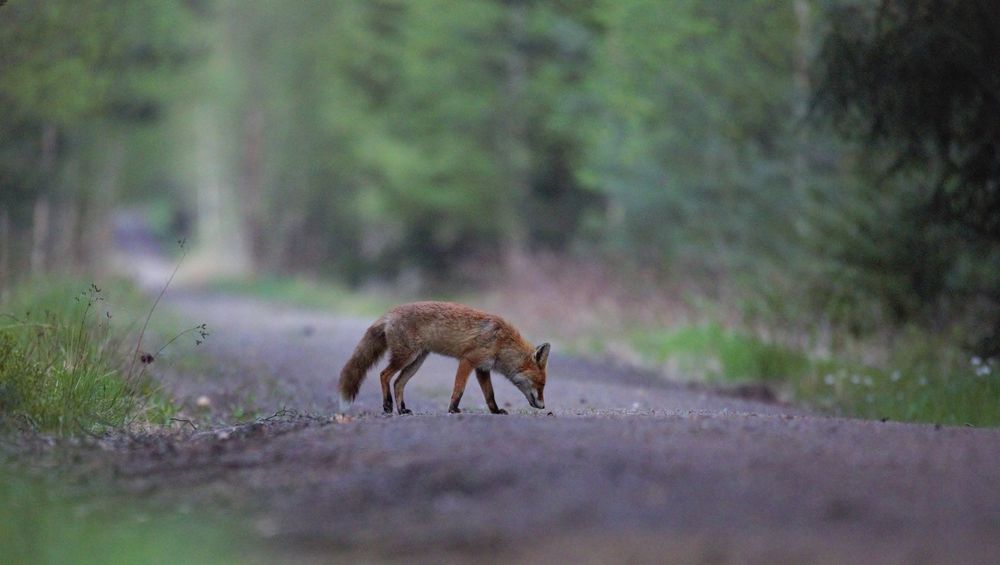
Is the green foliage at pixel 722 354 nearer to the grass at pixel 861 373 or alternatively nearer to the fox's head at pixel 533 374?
the grass at pixel 861 373

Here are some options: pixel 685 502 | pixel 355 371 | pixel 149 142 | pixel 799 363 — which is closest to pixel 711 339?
pixel 799 363

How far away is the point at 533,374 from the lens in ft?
31.1

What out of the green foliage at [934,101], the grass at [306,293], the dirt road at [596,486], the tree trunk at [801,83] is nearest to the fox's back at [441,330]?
the dirt road at [596,486]

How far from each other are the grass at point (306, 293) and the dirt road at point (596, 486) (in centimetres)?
1982

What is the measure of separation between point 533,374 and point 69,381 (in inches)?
144

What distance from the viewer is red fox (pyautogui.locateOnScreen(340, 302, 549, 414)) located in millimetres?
Result: 9023

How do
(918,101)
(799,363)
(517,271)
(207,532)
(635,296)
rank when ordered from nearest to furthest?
(207,532)
(918,101)
(799,363)
(635,296)
(517,271)

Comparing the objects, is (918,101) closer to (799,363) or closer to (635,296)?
(799,363)

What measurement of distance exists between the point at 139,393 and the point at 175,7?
24.7 m

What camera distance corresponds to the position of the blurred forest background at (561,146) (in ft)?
41.7

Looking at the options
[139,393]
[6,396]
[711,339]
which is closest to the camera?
[6,396]

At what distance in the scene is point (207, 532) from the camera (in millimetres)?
5305

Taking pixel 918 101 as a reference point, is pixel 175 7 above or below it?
above

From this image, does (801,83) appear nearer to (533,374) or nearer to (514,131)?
(533,374)
